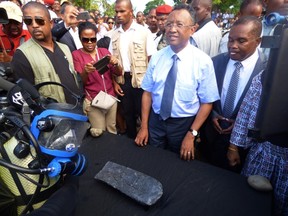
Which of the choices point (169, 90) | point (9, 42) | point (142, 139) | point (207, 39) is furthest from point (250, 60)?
point (9, 42)

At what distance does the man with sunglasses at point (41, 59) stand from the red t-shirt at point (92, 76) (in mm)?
489

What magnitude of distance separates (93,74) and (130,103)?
75 cm

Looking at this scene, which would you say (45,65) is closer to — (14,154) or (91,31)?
(91,31)

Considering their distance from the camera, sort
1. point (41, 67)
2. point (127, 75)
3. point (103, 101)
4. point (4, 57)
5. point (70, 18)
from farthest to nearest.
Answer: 1. point (70, 18)
2. point (127, 75)
3. point (103, 101)
4. point (4, 57)
5. point (41, 67)

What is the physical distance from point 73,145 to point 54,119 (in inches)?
5.5

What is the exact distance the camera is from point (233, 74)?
1.94 meters

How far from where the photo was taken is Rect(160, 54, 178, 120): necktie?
1867mm

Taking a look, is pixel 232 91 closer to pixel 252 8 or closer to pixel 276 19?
pixel 276 19

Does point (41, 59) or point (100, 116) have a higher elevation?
point (41, 59)

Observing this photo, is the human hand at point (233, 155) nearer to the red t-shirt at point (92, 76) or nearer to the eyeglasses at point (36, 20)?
the red t-shirt at point (92, 76)

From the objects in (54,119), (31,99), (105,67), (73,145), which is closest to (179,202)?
(73,145)

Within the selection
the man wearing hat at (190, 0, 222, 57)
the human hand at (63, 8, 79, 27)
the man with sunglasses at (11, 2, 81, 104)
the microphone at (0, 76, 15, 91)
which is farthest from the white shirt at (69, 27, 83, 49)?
the microphone at (0, 76, 15, 91)

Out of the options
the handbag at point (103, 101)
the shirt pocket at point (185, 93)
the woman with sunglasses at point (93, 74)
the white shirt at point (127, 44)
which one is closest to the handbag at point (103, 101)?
the handbag at point (103, 101)

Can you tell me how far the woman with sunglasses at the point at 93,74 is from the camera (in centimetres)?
256
